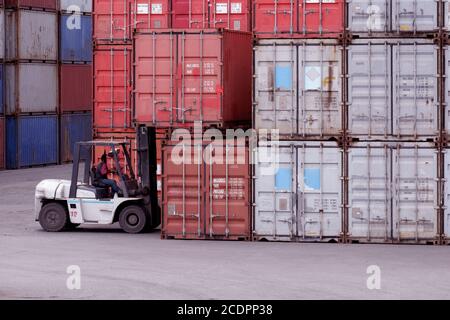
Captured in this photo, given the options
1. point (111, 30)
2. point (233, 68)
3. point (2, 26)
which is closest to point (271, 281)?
point (233, 68)

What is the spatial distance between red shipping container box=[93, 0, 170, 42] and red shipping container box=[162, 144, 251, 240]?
5.37 metres

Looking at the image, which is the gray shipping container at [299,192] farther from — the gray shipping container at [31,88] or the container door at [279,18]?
the gray shipping container at [31,88]

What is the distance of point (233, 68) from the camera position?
28.8 m

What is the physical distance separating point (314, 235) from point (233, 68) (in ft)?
14.1

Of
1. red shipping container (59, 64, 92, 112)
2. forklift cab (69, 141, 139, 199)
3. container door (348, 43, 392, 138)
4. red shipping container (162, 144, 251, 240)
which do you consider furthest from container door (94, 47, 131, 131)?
red shipping container (59, 64, 92, 112)

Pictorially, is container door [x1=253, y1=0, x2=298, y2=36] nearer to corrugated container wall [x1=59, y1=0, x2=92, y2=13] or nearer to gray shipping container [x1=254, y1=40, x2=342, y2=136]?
gray shipping container [x1=254, y1=40, x2=342, y2=136]

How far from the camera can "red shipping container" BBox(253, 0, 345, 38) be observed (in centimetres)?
2725

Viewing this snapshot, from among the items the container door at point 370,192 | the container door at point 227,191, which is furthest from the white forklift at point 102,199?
the container door at point 370,192

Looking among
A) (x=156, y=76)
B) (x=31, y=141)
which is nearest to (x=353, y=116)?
(x=156, y=76)

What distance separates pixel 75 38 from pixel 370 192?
33629 millimetres

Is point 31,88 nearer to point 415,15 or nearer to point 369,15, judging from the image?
point 369,15

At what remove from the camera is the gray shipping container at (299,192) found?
27375mm

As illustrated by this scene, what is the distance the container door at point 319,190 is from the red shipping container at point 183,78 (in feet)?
7.08

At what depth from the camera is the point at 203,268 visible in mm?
23062
